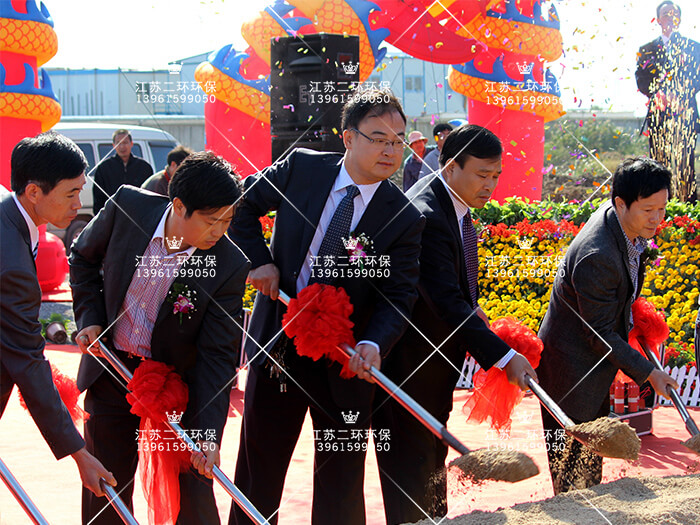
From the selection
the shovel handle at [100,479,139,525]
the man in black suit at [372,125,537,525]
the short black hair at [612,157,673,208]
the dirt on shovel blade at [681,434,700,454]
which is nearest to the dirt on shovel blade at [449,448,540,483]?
the man in black suit at [372,125,537,525]

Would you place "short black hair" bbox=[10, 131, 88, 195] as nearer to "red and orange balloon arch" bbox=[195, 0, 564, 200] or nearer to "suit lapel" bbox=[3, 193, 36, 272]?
"suit lapel" bbox=[3, 193, 36, 272]

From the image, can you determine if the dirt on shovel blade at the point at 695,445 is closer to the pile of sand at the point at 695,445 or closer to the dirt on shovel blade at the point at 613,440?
the pile of sand at the point at 695,445

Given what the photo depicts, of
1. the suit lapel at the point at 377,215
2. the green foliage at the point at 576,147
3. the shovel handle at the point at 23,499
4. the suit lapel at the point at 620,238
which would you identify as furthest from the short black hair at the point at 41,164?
the green foliage at the point at 576,147

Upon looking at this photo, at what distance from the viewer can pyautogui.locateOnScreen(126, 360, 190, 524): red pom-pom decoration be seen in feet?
7.33

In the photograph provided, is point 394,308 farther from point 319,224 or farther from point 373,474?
point 373,474

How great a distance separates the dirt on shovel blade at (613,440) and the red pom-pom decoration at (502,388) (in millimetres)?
492

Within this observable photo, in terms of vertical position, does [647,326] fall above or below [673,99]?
below

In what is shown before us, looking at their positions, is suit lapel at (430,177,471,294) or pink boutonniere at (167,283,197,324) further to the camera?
suit lapel at (430,177,471,294)

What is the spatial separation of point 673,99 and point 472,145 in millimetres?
4998

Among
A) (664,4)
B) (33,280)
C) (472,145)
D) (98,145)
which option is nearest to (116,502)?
(33,280)

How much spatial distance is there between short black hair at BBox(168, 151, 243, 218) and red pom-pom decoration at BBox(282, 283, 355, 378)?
0.42 meters

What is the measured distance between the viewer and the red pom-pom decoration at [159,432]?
2234 millimetres

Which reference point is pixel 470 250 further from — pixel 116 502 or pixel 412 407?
pixel 116 502

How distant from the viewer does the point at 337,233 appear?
2561 mm
